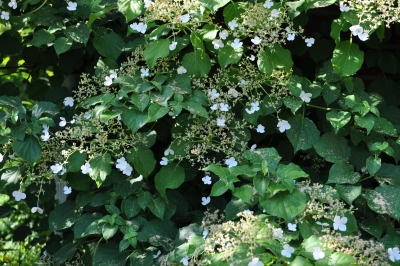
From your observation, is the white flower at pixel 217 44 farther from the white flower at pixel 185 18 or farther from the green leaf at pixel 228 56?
the white flower at pixel 185 18

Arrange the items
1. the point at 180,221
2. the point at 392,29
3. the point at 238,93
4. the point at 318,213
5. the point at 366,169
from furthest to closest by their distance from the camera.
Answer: the point at 392,29 < the point at 180,221 < the point at 238,93 < the point at 366,169 < the point at 318,213

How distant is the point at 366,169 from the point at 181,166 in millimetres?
774

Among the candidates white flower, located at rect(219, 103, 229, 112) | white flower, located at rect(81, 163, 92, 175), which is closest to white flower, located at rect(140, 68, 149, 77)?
white flower, located at rect(219, 103, 229, 112)

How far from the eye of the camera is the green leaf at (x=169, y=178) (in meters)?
2.68

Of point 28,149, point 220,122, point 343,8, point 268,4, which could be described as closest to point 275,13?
point 268,4

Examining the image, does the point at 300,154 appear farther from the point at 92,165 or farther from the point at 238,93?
the point at 92,165

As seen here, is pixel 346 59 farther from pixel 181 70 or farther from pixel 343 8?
pixel 181 70

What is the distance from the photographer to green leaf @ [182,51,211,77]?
2715 mm

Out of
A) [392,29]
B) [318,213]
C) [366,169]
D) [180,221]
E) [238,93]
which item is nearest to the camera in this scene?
[318,213]

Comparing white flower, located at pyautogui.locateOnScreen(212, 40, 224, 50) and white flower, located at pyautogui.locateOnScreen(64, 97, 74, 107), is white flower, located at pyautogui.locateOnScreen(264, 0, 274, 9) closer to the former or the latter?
white flower, located at pyautogui.locateOnScreen(212, 40, 224, 50)

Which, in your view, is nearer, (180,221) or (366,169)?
(366,169)

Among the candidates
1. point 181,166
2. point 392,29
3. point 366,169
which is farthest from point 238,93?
point 392,29

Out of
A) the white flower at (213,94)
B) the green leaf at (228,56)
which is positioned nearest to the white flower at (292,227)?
the white flower at (213,94)

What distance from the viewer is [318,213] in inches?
92.8
